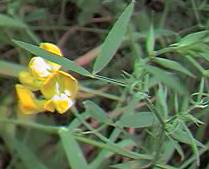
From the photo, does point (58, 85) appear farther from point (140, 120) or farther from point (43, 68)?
point (140, 120)

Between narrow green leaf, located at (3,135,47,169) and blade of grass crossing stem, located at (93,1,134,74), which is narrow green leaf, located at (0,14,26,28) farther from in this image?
blade of grass crossing stem, located at (93,1,134,74)

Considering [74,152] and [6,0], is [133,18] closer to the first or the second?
[6,0]

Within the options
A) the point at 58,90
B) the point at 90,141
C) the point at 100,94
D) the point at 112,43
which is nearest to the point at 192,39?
the point at 112,43

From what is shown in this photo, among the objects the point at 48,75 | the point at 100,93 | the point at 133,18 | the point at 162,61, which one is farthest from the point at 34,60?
the point at 133,18

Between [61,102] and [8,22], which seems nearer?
[61,102]

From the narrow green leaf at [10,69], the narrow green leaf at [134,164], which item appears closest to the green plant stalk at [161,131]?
the narrow green leaf at [134,164]
